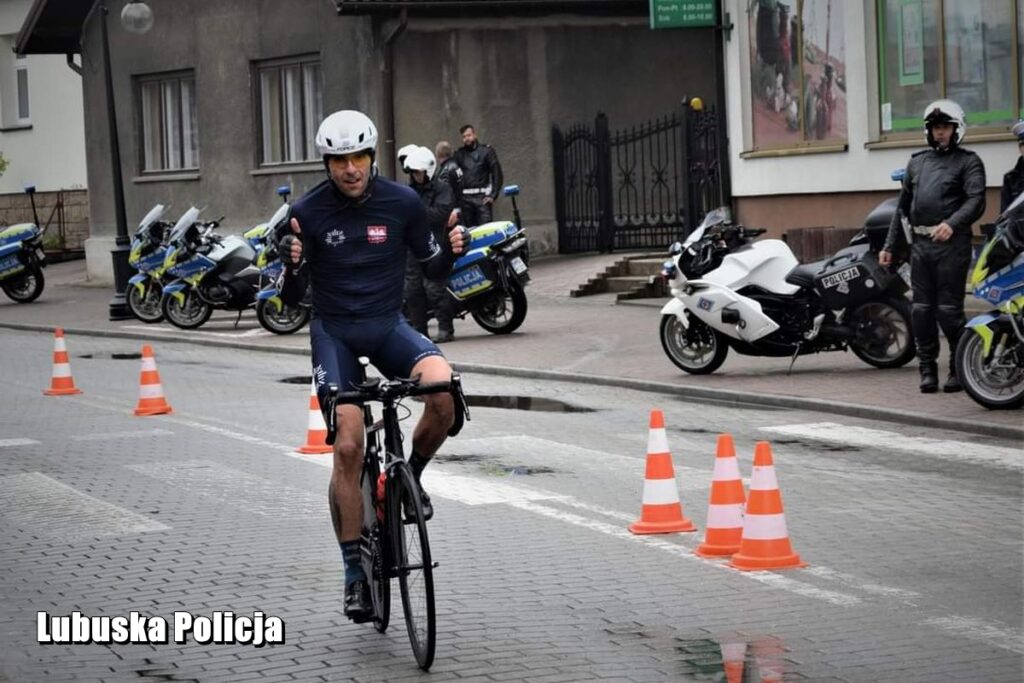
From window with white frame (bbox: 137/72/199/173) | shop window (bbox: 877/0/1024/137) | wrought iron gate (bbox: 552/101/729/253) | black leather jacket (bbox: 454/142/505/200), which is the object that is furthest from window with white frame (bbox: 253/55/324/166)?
shop window (bbox: 877/0/1024/137)

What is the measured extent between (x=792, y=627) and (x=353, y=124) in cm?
259

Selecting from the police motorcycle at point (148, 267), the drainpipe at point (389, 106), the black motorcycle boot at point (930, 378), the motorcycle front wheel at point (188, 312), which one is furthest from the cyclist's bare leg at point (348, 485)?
the drainpipe at point (389, 106)

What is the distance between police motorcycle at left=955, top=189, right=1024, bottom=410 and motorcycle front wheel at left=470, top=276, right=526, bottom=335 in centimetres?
807

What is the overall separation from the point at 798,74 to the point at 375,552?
16.5 meters

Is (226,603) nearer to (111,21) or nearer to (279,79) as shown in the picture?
(279,79)

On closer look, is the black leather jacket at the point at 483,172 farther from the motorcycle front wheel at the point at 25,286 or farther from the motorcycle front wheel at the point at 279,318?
the motorcycle front wheel at the point at 25,286

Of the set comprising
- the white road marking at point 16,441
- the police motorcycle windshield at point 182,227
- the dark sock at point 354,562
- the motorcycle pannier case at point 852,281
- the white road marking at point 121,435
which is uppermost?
the police motorcycle windshield at point 182,227

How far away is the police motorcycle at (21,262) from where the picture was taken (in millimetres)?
29406

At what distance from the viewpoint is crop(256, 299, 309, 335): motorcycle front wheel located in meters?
22.5

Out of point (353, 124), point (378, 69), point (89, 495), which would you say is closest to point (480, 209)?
point (378, 69)

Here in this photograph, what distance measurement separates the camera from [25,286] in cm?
3022

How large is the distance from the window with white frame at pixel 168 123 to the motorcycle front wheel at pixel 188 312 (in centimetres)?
893

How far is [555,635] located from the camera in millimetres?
7082

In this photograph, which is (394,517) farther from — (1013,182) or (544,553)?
(1013,182)
